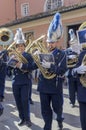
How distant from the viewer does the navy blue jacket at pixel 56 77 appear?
17.5 feet

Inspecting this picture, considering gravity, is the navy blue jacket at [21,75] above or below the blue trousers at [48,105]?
above

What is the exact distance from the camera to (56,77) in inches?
221

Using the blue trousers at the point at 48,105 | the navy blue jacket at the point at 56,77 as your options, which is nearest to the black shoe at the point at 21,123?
the blue trousers at the point at 48,105

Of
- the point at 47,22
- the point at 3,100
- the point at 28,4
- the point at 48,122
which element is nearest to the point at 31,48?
the point at 48,122

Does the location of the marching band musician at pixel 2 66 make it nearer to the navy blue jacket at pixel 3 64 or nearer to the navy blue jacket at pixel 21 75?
the navy blue jacket at pixel 3 64

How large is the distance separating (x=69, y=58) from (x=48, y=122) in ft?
8.98

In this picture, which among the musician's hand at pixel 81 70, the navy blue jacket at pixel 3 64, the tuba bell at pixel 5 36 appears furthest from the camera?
the navy blue jacket at pixel 3 64

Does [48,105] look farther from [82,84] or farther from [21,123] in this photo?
[21,123]

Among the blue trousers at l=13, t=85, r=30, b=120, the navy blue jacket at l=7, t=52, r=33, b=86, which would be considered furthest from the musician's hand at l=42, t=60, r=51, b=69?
the blue trousers at l=13, t=85, r=30, b=120

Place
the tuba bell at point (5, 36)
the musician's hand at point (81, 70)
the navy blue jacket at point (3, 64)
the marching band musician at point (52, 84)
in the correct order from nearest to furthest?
the musician's hand at point (81, 70) < the marching band musician at point (52, 84) < the tuba bell at point (5, 36) < the navy blue jacket at point (3, 64)

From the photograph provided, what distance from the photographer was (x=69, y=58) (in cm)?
807

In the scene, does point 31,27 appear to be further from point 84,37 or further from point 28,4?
point 84,37

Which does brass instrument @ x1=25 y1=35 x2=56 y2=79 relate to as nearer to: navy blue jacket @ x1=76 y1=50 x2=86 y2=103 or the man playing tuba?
the man playing tuba

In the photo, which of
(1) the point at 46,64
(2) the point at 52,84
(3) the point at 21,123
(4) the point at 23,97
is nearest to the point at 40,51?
(1) the point at 46,64
